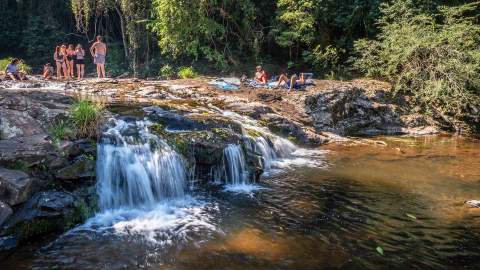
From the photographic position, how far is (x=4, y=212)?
5.72m

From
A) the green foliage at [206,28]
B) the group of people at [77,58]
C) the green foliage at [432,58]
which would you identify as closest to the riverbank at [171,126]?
the green foliage at [432,58]

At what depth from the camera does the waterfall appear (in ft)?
24.3

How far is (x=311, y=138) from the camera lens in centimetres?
1295

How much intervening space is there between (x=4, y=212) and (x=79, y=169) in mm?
1484

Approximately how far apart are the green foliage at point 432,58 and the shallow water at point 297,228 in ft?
21.7

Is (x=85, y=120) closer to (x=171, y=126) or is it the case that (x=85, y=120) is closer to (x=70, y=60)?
(x=171, y=126)

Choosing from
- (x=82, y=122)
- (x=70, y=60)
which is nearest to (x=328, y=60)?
(x=70, y=60)

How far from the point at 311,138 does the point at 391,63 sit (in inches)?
244

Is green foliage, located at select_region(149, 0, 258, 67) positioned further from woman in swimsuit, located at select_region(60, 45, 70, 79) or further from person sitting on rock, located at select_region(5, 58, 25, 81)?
person sitting on rock, located at select_region(5, 58, 25, 81)

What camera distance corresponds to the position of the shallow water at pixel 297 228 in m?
5.41

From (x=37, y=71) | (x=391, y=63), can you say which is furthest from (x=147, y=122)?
(x=37, y=71)

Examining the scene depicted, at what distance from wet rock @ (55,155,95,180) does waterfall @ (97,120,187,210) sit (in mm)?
203

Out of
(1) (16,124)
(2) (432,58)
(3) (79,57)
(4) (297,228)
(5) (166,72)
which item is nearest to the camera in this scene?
(4) (297,228)

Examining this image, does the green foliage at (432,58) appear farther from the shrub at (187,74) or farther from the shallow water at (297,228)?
the shrub at (187,74)
